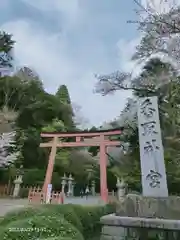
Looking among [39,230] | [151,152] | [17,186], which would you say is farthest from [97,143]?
[39,230]

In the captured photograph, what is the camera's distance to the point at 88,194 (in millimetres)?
19500

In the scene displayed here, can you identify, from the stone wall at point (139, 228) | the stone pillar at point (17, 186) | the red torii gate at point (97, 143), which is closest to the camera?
the stone wall at point (139, 228)

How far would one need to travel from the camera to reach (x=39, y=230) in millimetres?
2494

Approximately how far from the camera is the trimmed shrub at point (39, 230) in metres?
2.43

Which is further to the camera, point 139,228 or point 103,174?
point 103,174

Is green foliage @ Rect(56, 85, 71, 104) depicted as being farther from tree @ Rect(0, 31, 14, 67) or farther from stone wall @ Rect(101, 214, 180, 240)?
stone wall @ Rect(101, 214, 180, 240)

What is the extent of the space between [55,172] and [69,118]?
218 inches

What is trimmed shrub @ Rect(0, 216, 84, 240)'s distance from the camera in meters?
2.43

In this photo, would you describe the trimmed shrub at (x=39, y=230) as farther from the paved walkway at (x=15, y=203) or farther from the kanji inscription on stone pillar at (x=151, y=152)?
the paved walkway at (x=15, y=203)

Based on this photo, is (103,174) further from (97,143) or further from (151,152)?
(151,152)

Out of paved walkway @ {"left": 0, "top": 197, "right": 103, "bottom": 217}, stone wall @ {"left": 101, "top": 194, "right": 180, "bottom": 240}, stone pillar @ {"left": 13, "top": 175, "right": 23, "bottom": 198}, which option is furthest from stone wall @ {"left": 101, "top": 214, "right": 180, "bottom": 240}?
stone pillar @ {"left": 13, "top": 175, "right": 23, "bottom": 198}

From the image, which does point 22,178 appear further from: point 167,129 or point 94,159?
point 167,129

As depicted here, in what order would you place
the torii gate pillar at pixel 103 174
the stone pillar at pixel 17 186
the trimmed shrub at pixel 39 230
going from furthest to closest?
the stone pillar at pixel 17 186 < the torii gate pillar at pixel 103 174 < the trimmed shrub at pixel 39 230

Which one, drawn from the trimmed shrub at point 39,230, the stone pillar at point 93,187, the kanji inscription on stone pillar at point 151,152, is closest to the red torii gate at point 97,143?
the stone pillar at point 93,187
